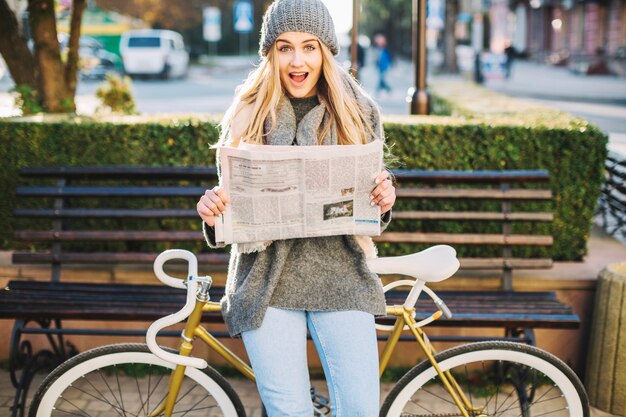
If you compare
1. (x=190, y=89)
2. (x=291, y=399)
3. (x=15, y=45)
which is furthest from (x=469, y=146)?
(x=190, y=89)

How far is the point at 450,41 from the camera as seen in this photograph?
34.2 meters

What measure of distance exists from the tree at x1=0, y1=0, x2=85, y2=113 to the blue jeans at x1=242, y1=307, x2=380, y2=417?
5.19 m

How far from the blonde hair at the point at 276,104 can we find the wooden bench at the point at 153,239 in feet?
3.89

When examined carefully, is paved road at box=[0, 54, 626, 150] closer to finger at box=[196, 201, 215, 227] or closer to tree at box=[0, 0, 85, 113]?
tree at box=[0, 0, 85, 113]

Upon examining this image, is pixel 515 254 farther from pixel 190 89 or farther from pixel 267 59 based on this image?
pixel 190 89

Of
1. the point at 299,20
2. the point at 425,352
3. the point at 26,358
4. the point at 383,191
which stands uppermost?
the point at 299,20

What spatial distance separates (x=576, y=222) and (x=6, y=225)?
12.1 feet

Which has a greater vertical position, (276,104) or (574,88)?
(276,104)

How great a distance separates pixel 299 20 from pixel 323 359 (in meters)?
1.18

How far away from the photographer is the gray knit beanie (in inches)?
110

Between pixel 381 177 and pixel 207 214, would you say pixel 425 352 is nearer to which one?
pixel 381 177

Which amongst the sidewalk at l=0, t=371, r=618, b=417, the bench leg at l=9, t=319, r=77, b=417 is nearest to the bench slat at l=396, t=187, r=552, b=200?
the sidewalk at l=0, t=371, r=618, b=417

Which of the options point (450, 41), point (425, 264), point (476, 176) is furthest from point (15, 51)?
point (450, 41)

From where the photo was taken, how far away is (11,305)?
3.94 metres
